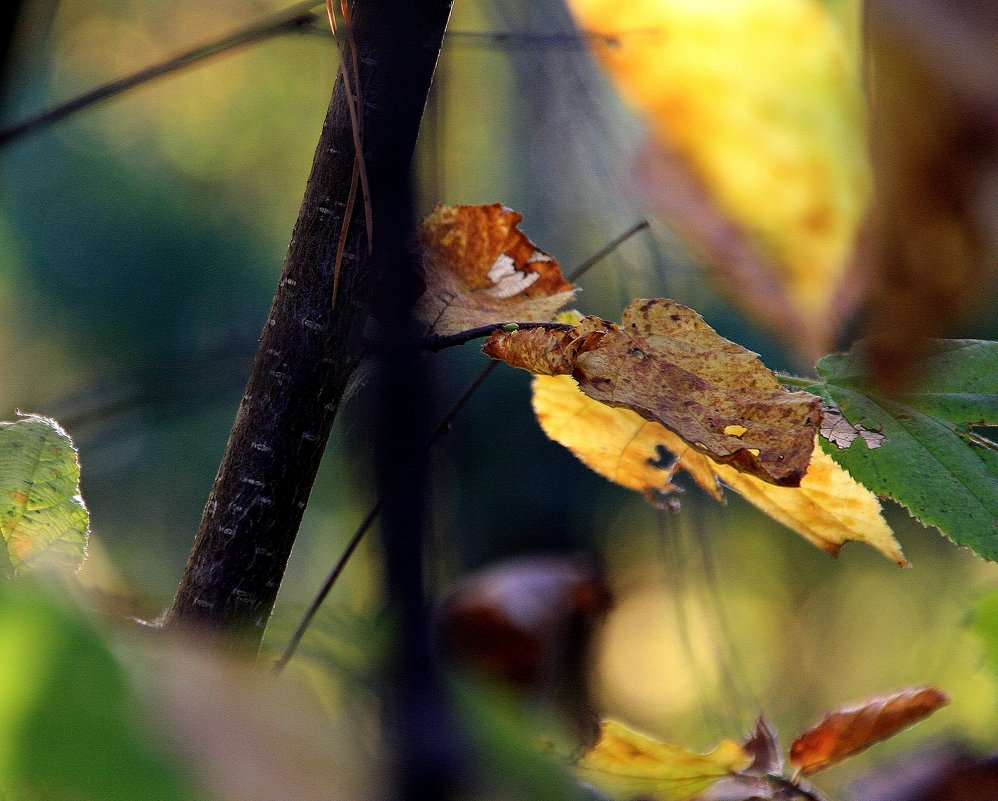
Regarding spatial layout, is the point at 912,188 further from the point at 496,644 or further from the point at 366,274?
the point at 496,644

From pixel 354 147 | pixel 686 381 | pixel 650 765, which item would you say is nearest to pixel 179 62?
pixel 354 147

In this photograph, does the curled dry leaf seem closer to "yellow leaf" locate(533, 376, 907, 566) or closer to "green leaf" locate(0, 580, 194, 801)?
"yellow leaf" locate(533, 376, 907, 566)

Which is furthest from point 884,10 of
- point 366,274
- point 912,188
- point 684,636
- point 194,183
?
point 194,183

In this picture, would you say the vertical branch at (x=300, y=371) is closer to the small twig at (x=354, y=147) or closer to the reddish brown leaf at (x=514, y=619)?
the small twig at (x=354, y=147)

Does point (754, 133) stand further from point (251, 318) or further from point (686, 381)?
point (251, 318)

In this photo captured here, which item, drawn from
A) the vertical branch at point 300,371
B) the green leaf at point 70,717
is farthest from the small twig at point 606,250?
the green leaf at point 70,717

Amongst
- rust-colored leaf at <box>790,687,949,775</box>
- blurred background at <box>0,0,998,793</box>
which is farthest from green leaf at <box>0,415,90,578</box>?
blurred background at <box>0,0,998,793</box>
